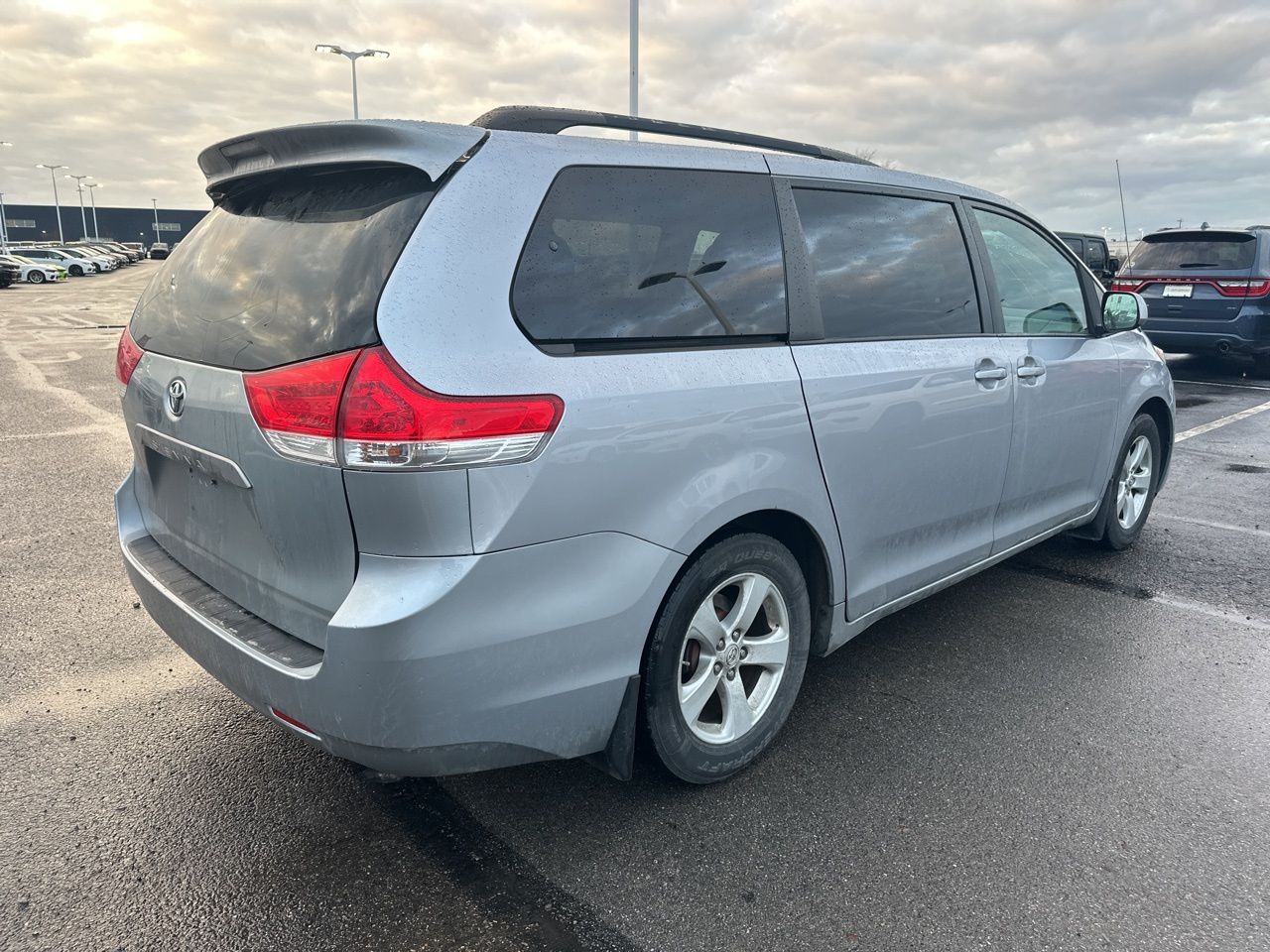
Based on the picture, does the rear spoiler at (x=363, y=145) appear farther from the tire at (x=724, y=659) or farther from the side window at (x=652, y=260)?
the tire at (x=724, y=659)

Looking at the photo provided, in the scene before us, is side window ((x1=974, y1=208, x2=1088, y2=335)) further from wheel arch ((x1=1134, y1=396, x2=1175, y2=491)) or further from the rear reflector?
the rear reflector

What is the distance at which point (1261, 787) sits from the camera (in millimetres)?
2750

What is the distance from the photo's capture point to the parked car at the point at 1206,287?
10.7 meters

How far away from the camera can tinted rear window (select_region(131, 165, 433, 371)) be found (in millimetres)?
2051

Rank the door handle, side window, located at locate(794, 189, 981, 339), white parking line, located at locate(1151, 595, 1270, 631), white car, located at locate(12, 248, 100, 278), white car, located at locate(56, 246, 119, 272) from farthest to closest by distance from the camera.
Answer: white car, located at locate(56, 246, 119, 272)
white car, located at locate(12, 248, 100, 278)
white parking line, located at locate(1151, 595, 1270, 631)
the door handle
side window, located at locate(794, 189, 981, 339)

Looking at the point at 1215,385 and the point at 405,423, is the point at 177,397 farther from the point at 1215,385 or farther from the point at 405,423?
the point at 1215,385

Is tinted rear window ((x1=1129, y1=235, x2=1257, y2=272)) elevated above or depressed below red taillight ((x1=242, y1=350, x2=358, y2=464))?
above

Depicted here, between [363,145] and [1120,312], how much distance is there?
358 centimetres

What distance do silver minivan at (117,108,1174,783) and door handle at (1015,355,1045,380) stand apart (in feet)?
1.60

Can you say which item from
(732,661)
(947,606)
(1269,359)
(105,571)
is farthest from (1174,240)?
(105,571)

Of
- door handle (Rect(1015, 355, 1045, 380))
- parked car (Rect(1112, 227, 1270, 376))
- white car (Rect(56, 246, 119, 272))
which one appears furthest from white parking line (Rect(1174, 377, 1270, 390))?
white car (Rect(56, 246, 119, 272))

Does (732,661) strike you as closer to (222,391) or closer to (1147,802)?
(1147,802)

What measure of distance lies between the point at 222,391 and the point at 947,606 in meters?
3.22

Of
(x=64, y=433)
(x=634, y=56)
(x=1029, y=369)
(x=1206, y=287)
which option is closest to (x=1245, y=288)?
(x=1206, y=287)
